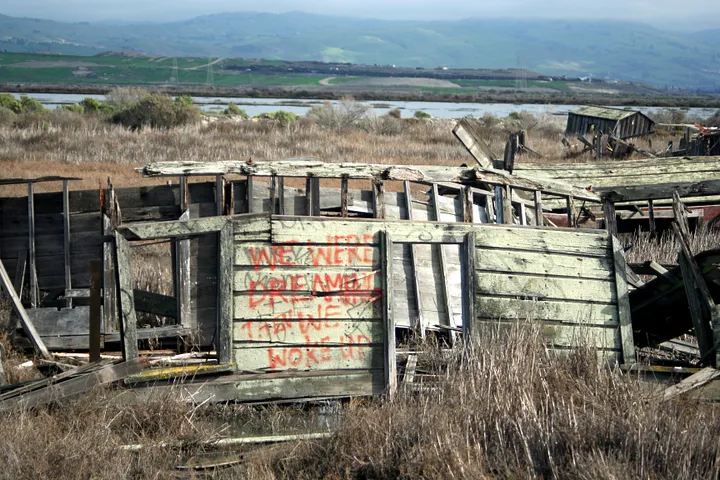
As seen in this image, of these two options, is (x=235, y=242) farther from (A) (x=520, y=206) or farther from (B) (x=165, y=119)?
(B) (x=165, y=119)

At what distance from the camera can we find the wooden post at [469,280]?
6755mm

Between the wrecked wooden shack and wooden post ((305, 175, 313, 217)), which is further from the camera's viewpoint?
wooden post ((305, 175, 313, 217))

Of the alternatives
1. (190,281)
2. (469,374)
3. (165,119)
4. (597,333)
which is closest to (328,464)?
(469,374)

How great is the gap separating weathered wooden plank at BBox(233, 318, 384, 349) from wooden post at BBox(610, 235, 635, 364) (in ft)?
6.59

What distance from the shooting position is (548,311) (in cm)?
688

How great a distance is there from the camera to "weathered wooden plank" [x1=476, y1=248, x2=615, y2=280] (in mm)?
6887

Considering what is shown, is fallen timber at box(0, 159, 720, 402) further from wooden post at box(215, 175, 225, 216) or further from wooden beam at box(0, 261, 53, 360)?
wooden post at box(215, 175, 225, 216)

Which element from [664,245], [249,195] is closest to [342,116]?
[664,245]

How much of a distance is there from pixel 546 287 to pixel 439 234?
40.3 inches

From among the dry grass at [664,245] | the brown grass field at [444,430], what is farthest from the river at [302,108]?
the brown grass field at [444,430]

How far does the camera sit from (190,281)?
8406 millimetres

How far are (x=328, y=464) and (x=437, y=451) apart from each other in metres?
0.80

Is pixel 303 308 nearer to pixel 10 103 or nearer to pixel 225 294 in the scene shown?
pixel 225 294

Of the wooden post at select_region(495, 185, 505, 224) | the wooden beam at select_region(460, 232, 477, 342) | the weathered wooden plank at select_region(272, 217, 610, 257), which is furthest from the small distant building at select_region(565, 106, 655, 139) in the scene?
the wooden beam at select_region(460, 232, 477, 342)
